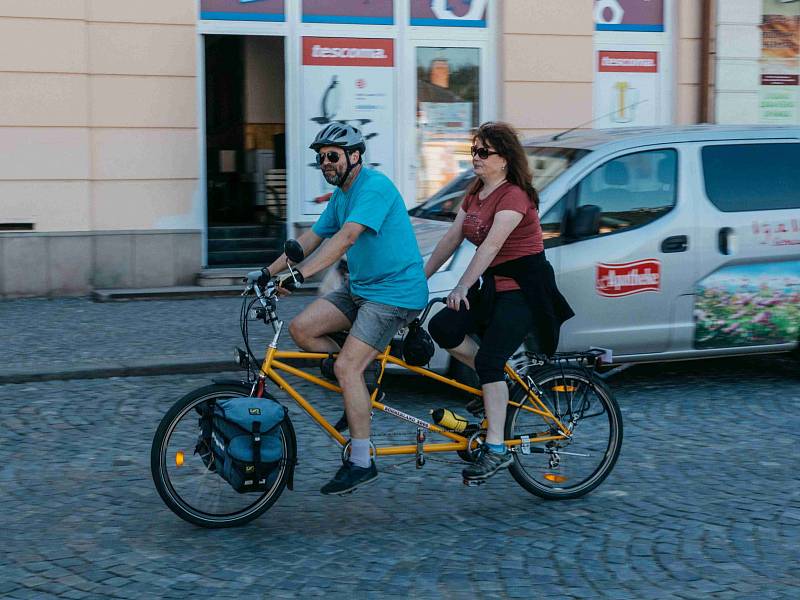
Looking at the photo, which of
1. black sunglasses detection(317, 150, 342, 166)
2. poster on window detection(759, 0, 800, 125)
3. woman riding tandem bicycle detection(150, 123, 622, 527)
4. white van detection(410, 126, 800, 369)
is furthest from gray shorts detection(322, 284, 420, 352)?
poster on window detection(759, 0, 800, 125)

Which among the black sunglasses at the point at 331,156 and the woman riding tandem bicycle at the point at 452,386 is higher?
the black sunglasses at the point at 331,156

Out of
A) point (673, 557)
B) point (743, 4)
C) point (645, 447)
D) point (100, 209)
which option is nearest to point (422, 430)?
point (673, 557)

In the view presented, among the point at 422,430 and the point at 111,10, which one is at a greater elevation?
the point at 111,10

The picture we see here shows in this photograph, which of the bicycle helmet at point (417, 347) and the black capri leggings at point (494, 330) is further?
the black capri leggings at point (494, 330)

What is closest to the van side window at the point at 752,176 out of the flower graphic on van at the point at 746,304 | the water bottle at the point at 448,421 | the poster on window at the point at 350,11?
the flower graphic on van at the point at 746,304

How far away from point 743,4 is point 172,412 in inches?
448

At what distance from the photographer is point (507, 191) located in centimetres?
530

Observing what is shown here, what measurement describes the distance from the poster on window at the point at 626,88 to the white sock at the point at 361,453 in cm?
973

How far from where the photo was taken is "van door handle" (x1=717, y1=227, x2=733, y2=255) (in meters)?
7.71

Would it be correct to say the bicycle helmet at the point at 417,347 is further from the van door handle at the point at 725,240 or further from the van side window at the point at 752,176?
the van side window at the point at 752,176

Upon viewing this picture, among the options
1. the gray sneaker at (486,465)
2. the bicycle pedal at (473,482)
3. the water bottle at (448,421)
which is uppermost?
the water bottle at (448,421)

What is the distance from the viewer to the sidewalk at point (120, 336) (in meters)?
8.34

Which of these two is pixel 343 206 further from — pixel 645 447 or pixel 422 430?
pixel 645 447

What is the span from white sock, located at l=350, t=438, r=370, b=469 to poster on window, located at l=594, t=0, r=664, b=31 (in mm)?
10097
